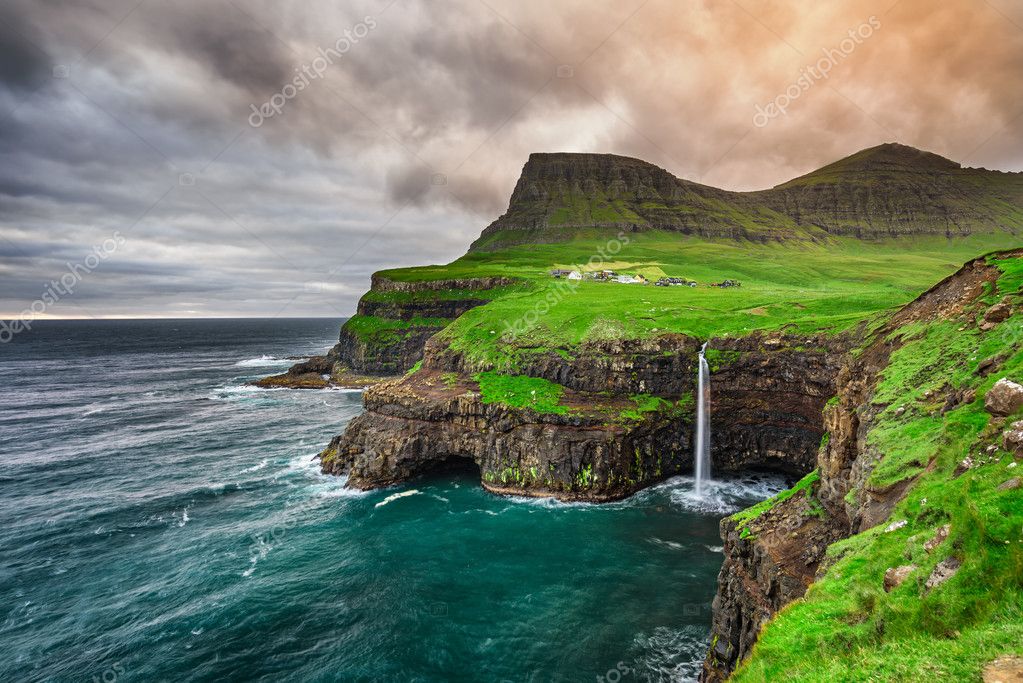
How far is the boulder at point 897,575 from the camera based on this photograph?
35.9ft

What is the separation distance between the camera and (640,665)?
2517 cm

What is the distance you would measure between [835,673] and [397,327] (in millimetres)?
116550

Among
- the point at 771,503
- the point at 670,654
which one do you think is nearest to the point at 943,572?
the point at 771,503

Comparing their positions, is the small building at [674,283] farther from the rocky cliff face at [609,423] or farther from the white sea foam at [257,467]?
the white sea foam at [257,467]

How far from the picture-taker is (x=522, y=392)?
55344 mm

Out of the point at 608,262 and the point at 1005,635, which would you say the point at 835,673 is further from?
the point at 608,262

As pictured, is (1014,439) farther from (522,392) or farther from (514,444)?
(522,392)

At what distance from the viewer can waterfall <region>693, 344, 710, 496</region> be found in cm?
5172

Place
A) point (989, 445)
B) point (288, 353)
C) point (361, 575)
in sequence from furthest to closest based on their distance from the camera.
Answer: point (288, 353) < point (361, 575) < point (989, 445)

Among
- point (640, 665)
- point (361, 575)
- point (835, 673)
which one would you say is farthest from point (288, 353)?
point (835, 673)

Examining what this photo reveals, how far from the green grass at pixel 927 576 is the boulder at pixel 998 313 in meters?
0.65

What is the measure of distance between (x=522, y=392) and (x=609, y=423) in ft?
36.4

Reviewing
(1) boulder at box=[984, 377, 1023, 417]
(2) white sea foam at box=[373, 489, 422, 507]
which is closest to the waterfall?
(2) white sea foam at box=[373, 489, 422, 507]

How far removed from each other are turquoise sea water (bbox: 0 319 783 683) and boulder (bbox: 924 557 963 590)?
18657mm
